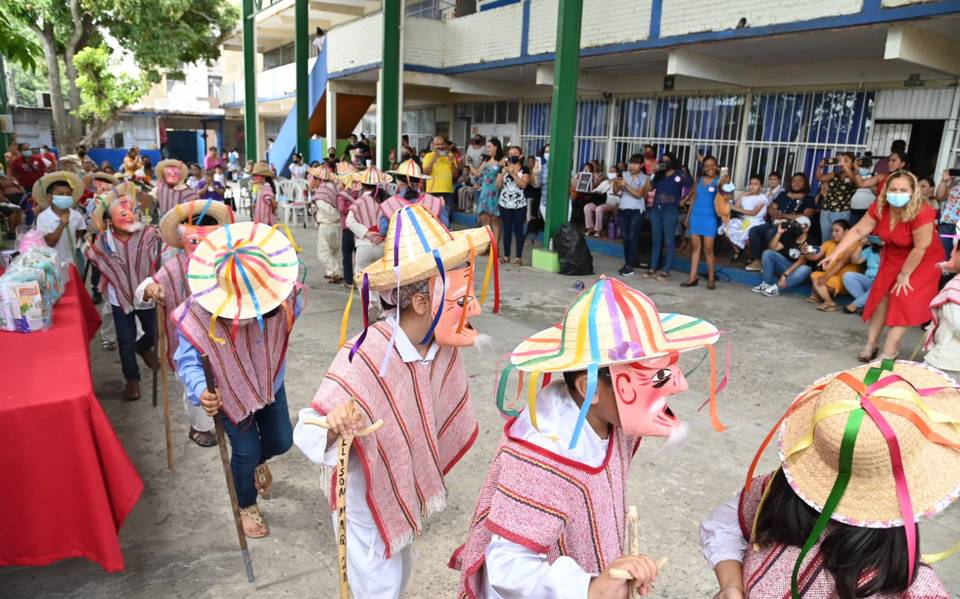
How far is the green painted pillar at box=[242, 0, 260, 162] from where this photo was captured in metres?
18.5

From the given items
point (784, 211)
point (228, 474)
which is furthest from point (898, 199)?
point (228, 474)

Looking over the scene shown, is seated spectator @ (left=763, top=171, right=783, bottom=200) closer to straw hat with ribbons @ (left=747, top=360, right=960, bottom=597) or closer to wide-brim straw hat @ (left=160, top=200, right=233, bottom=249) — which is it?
wide-brim straw hat @ (left=160, top=200, right=233, bottom=249)

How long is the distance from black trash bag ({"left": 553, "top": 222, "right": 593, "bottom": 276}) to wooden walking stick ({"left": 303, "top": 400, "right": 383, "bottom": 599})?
7.70 m

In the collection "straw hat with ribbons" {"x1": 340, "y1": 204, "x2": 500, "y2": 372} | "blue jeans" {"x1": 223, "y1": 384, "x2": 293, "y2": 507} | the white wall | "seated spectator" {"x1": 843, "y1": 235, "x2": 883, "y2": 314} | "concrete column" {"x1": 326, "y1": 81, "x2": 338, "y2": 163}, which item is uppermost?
the white wall

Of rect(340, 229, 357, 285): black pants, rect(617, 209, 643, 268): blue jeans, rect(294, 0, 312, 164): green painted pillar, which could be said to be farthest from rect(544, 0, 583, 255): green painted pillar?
rect(294, 0, 312, 164): green painted pillar

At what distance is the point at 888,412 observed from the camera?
1283mm

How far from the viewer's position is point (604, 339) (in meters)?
1.51

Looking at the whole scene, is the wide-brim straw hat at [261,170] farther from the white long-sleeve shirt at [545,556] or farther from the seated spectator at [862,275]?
the white long-sleeve shirt at [545,556]

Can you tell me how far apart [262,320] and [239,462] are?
0.72m

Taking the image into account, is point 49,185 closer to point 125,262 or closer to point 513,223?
point 125,262

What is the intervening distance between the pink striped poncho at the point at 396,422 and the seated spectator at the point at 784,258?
24.5 ft

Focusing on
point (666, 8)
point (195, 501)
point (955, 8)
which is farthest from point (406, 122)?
point (195, 501)

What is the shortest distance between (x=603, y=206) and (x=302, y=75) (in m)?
8.96

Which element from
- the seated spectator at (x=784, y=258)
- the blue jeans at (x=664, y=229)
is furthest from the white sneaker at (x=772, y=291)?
the blue jeans at (x=664, y=229)
